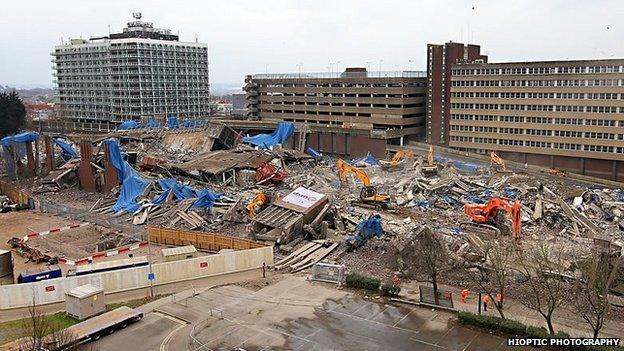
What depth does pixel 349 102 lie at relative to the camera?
97.6 meters

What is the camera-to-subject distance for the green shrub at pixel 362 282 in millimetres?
26734

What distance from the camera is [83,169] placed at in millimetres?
56250

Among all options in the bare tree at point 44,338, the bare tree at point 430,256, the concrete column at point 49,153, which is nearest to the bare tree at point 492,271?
the bare tree at point 430,256

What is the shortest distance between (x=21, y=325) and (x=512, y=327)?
66.2 ft

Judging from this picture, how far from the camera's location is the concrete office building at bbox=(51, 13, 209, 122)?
12338 centimetres

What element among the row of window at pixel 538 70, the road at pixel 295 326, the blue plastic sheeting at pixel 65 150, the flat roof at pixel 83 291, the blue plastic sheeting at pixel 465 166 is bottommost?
the road at pixel 295 326

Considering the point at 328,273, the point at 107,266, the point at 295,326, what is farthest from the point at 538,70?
the point at 107,266

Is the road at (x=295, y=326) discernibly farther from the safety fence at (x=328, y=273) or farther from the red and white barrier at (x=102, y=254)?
the red and white barrier at (x=102, y=254)

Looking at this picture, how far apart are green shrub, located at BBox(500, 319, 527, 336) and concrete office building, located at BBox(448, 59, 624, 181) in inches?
2233

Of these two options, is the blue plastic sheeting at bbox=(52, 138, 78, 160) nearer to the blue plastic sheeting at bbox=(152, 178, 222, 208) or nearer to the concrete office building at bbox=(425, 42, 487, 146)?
the blue plastic sheeting at bbox=(152, 178, 222, 208)

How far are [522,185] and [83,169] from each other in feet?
138

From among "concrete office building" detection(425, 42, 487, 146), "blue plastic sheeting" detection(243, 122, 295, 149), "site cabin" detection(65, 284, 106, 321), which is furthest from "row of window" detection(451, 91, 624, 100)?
"site cabin" detection(65, 284, 106, 321)

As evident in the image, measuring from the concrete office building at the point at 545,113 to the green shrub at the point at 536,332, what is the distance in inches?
2238

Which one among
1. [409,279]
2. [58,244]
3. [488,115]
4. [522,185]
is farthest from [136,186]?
[488,115]
